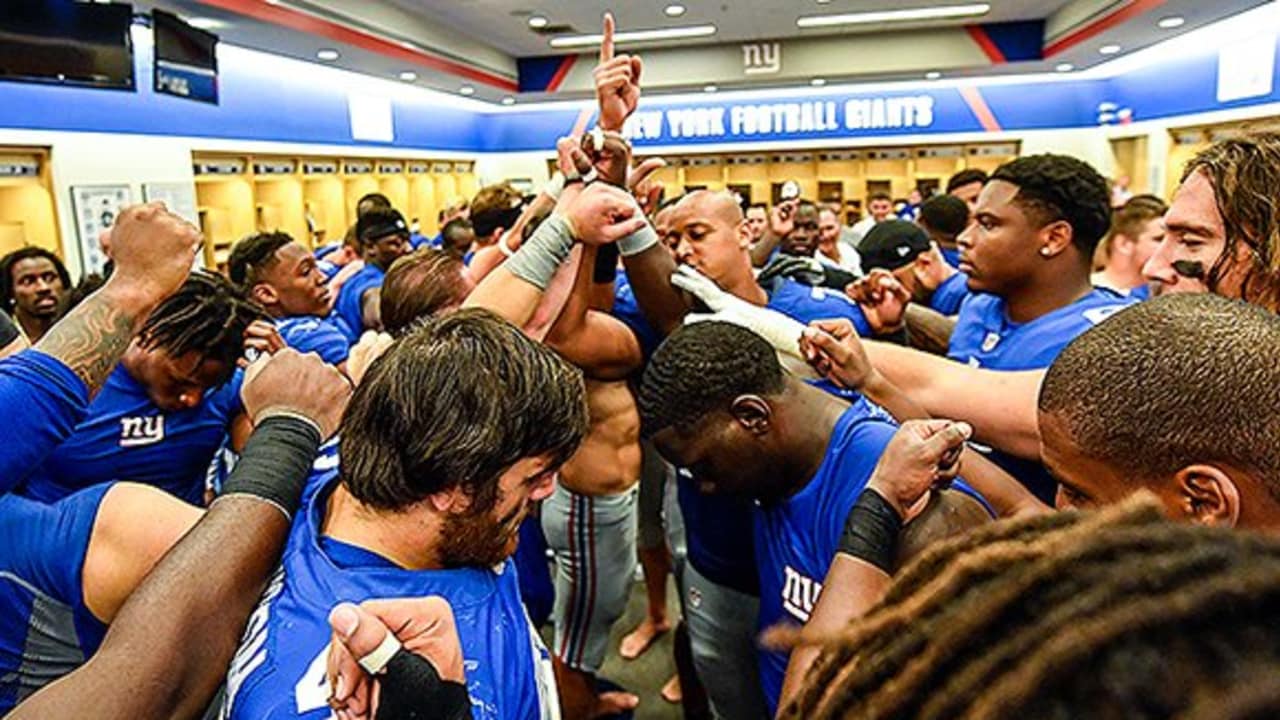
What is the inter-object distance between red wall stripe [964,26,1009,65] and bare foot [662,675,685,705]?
883cm

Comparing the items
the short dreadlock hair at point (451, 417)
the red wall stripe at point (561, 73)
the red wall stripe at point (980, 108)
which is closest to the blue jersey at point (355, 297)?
the short dreadlock hair at point (451, 417)

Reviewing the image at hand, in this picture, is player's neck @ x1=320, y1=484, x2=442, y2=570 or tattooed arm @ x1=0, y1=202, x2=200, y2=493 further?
tattooed arm @ x1=0, y1=202, x2=200, y2=493

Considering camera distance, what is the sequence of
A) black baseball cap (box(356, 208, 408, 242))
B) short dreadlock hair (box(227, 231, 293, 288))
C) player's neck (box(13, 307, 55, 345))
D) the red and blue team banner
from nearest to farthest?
short dreadlock hair (box(227, 231, 293, 288))
player's neck (box(13, 307, 55, 345))
black baseball cap (box(356, 208, 408, 242))
the red and blue team banner

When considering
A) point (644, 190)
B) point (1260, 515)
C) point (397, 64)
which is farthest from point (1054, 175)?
point (397, 64)

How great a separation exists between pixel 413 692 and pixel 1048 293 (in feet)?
6.27

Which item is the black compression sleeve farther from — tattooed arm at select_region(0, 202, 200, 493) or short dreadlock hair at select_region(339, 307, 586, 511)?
short dreadlock hair at select_region(339, 307, 586, 511)

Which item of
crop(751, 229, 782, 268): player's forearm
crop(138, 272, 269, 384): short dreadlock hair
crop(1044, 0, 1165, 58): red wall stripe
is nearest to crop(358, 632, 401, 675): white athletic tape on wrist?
crop(138, 272, 269, 384): short dreadlock hair

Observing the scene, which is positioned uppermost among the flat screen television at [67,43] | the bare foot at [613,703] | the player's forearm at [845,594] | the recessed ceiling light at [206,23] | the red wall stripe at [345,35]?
the red wall stripe at [345,35]

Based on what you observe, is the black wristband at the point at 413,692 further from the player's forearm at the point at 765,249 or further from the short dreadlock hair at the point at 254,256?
the player's forearm at the point at 765,249

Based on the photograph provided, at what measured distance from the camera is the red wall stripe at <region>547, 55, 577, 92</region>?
10.4 meters

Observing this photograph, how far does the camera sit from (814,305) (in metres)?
2.86

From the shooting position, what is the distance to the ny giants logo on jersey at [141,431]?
2043 millimetres

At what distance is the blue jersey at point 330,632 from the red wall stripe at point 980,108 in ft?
40.3

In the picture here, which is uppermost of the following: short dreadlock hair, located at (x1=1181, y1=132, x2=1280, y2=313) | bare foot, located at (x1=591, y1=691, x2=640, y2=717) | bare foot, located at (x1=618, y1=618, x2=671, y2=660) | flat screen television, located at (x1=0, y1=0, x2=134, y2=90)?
flat screen television, located at (x1=0, y1=0, x2=134, y2=90)
